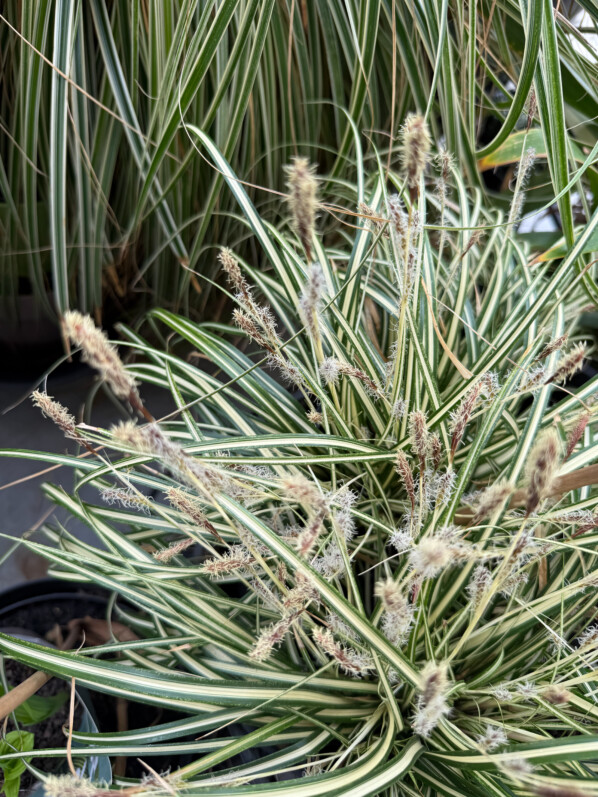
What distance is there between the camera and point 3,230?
31.8 inches

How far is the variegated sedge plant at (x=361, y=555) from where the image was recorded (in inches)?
12.4

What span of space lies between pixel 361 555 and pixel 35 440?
24.0 inches

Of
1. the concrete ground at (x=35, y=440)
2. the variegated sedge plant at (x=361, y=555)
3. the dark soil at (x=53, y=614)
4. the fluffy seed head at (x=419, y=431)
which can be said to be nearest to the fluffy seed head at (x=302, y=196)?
the variegated sedge plant at (x=361, y=555)

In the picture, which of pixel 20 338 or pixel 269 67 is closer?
pixel 269 67

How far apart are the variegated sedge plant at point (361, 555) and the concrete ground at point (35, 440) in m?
0.35

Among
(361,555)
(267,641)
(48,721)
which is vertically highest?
(267,641)

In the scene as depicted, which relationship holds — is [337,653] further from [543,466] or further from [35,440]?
[35,440]

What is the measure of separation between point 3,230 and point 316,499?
2.31 ft

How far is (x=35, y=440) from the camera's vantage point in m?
0.97

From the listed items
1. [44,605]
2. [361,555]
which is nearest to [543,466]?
[361,555]

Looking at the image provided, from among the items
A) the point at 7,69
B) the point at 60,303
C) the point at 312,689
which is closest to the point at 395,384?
the point at 312,689

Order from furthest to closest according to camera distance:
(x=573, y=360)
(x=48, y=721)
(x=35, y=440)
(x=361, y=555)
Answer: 1. (x=35, y=440)
2. (x=48, y=721)
3. (x=361, y=555)
4. (x=573, y=360)

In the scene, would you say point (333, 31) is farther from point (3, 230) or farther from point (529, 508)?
point (529, 508)

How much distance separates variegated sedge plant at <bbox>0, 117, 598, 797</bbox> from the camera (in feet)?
1.04
